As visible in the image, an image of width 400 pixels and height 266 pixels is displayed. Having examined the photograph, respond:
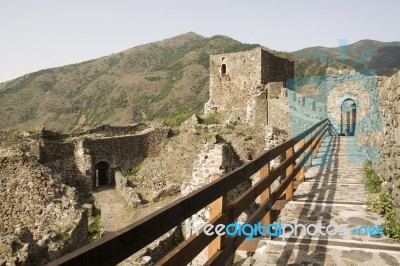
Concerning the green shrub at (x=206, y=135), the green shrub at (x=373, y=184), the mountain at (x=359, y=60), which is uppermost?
the mountain at (x=359, y=60)

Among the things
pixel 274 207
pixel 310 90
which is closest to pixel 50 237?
pixel 274 207

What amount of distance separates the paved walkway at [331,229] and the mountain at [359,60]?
54.9 ft

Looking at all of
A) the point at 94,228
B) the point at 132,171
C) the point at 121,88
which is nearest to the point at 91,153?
the point at 132,171

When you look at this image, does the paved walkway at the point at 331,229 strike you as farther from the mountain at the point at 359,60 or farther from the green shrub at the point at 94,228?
the mountain at the point at 359,60

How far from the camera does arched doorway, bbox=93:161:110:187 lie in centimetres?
2512

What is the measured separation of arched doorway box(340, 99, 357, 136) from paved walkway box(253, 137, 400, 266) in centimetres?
1754

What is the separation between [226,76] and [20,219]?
19566 millimetres

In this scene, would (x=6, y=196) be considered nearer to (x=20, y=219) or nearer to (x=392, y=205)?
(x=20, y=219)

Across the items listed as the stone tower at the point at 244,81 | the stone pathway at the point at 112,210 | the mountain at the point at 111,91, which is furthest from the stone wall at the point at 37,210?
the mountain at the point at 111,91

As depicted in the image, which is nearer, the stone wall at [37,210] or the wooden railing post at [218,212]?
the wooden railing post at [218,212]

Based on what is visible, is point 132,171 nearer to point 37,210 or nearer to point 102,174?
point 102,174

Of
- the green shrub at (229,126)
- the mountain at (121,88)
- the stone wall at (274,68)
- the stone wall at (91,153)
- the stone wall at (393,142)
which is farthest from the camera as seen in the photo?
the mountain at (121,88)

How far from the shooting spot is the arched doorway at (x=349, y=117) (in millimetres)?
25989

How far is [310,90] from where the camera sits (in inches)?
1190
